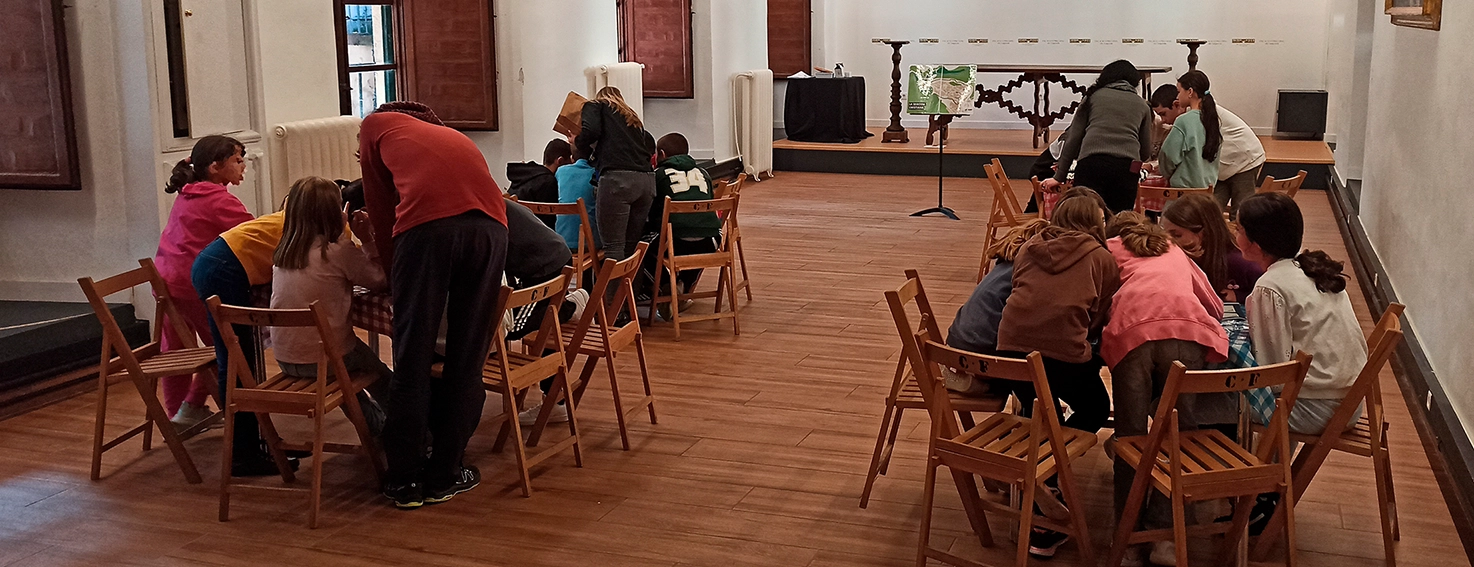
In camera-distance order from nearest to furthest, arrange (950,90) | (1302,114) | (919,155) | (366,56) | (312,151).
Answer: (312,151)
(366,56)
(950,90)
(919,155)
(1302,114)

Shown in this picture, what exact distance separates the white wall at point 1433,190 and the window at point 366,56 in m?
5.86

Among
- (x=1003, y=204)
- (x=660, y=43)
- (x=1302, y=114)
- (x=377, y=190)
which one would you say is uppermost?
(x=660, y=43)

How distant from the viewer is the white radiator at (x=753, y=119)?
40.7ft

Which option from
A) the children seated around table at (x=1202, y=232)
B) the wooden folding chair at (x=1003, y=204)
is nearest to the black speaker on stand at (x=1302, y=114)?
the wooden folding chair at (x=1003, y=204)

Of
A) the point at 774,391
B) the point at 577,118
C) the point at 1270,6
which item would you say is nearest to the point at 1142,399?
the point at 774,391

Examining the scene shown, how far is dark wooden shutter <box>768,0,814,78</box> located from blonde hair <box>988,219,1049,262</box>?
11.4 metres

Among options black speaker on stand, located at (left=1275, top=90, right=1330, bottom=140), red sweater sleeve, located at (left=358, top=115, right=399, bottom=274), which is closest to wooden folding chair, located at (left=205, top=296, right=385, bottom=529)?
red sweater sleeve, located at (left=358, top=115, right=399, bottom=274)

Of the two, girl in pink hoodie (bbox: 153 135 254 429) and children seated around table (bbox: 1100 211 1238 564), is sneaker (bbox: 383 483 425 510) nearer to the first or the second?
girl in pink hoodie (bbox: 153 135 254 429)

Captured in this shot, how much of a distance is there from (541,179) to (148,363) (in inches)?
Answer: 95.6

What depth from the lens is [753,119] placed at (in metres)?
12.6

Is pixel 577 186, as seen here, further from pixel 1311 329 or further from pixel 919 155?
pixel 919 155

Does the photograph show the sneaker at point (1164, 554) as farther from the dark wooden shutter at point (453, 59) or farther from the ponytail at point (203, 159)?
the dark wooden shutter at point (453, 59)

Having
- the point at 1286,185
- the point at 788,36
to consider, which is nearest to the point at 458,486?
the point at 1286,185

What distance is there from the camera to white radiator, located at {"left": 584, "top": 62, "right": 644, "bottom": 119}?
9859 millimetres
